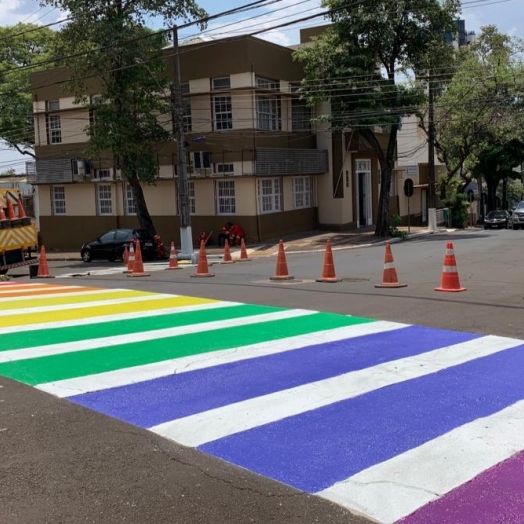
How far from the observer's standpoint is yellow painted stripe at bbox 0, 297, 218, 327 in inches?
392

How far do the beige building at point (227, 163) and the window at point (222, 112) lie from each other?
0.15ft

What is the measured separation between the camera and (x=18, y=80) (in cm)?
4500

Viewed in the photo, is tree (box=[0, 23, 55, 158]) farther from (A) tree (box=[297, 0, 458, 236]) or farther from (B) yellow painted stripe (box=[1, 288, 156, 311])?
(B) yellow painted stripe (box=[1, 288, 156, 311])

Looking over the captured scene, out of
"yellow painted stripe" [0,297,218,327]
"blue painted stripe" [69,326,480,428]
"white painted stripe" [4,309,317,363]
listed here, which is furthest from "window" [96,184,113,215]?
"blue painted stripe" [69,326,480,428]

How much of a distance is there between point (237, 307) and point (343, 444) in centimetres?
630

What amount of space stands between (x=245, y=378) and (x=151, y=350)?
1707mm

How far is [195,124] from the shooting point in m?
31.2

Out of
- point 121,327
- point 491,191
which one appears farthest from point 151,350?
point 491,191

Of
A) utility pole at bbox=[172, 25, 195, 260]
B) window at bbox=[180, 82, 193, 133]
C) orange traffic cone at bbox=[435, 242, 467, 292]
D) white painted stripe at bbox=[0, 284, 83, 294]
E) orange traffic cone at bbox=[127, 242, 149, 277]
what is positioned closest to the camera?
orange traffic cone at bbox=[435, 242, 467, 292]

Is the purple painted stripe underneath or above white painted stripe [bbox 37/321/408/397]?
underneath

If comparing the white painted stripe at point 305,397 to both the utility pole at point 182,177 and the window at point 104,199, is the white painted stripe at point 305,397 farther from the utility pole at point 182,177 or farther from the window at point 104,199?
the window at point 104,199

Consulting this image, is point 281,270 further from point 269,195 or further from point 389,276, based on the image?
point 269,195

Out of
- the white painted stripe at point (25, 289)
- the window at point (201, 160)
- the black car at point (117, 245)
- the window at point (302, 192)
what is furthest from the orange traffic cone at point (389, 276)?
the window at point (302, 192)

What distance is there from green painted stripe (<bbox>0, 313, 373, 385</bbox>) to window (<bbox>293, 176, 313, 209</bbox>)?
79.4 ft
